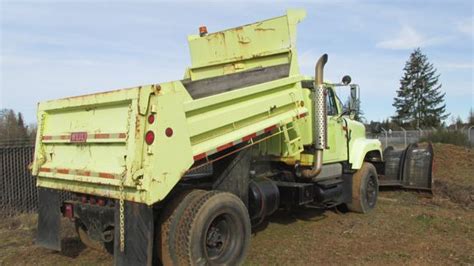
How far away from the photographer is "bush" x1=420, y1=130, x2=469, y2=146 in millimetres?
29812

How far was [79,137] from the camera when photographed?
5551 millimetres

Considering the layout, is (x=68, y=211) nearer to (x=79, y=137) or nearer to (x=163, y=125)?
(x=79, y=137)

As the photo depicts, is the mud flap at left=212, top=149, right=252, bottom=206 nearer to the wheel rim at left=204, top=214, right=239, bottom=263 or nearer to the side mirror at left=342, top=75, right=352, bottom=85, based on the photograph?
the wheel rim at left=204, top=214, right=239, bottom=263

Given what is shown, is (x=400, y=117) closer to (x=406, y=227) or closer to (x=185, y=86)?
(x=406, y=227)

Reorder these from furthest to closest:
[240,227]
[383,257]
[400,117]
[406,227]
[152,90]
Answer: [400,117]
[406,227]
[383,257]
[240,227]
[152,90]

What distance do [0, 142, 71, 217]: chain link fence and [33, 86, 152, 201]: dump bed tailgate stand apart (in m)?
4.10

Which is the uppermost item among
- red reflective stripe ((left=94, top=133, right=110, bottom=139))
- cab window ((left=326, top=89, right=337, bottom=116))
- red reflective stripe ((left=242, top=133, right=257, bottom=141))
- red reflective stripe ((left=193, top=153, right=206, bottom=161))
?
cab window ((left=326, top=89, right=337, bottom=116))

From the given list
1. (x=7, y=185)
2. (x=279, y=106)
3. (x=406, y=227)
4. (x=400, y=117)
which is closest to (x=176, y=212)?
(x=279, y=106)

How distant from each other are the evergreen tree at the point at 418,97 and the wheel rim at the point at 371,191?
5580 cm

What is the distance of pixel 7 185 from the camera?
9.62 meters

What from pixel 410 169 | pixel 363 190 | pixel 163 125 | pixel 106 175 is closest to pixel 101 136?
pixel 106 175

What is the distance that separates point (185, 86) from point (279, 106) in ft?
6.17

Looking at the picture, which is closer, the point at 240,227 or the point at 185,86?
the point at 185,86

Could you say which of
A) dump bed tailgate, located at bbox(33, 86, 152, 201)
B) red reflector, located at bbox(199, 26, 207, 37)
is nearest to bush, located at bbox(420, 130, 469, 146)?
red reflector, located at bbox(199, 26, 207, 37)
